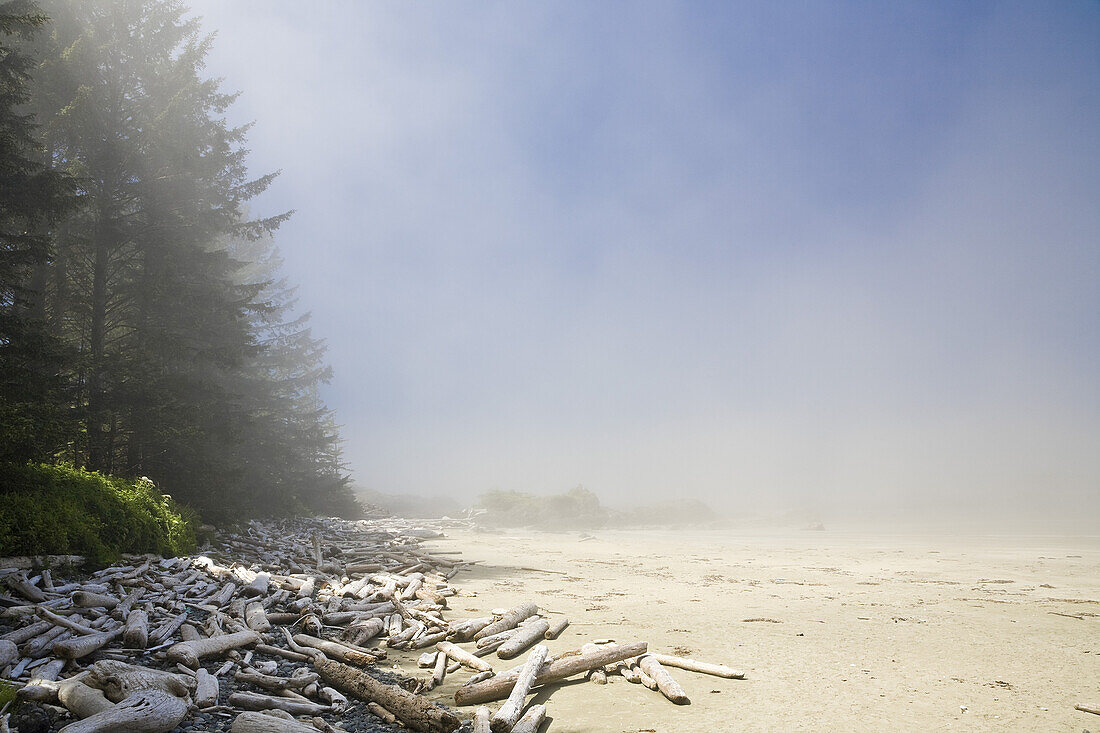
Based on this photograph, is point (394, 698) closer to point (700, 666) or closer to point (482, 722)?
point (482, 722)

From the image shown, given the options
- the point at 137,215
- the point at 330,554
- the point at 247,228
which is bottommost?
the point at 330,554

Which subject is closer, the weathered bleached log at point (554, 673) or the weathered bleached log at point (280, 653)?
the weathered bleached log at point (554, 673)

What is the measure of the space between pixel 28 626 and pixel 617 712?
679cm

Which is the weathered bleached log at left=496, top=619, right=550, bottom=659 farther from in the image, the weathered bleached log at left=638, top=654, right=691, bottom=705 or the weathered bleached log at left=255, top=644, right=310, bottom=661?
the weathered bleached log at left=255, top=644, right=310, bottom=661

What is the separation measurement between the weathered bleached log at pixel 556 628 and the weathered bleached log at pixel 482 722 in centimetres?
324

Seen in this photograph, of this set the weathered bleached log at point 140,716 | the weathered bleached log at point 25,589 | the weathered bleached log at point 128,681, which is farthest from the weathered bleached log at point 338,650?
the weathered bleached log at point 25,589

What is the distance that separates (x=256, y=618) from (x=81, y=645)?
261cm

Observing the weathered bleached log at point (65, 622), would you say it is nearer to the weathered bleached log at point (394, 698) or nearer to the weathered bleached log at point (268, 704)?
the weathered bleached log at point (268, 704)

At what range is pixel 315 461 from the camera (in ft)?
113

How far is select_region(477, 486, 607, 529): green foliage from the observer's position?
42.2 meters

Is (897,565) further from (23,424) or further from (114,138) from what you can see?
(114,138)

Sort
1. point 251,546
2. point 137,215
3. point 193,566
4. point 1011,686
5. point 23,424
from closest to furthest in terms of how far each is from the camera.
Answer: point 1011,686 → point 23,424 → point 193,566 → point 251,546 → point 137,215

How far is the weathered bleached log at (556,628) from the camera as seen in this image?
8.29 metres

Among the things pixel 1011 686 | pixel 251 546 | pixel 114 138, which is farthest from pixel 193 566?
pixel 114 138
